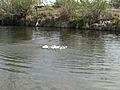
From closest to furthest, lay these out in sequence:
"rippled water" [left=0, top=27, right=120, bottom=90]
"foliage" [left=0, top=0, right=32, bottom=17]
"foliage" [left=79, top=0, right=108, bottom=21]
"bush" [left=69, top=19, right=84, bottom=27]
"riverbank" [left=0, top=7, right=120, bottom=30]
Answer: "rippled water" [left=0, top=27, right=120, bottom=90] < "riverbank" [left=0, top=7, right=120, bottom=30] < "foliage" [left=79, top=0, right=108, bottom=21] < "bush" [left=69, top=19, right=84, bottom=27] < "foliage" [left=0, top=0, right=32, bottom=17]

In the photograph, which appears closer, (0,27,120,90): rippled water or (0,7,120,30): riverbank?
(0,27,120,90): rippled water

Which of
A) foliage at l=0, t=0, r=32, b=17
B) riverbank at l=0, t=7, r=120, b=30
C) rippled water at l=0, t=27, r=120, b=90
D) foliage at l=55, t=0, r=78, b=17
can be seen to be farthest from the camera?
foliage at l=0, t=0, r=32, b=17

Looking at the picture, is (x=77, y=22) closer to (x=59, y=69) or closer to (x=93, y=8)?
(x=93, y=8)

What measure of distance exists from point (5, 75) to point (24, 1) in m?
65.9

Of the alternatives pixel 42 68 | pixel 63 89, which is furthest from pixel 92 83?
pixel 42 68

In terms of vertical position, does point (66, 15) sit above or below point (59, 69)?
above

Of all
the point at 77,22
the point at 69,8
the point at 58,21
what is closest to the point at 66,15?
the point at 69,8

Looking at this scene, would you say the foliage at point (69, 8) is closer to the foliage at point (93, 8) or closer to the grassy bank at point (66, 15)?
the grassy bank at point (66, 15)

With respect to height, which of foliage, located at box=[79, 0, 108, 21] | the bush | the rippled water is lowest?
the rippled water

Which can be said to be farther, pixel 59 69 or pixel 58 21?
pixel 58 21

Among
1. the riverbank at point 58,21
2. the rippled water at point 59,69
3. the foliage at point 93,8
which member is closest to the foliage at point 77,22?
the riverbank at point 58,21

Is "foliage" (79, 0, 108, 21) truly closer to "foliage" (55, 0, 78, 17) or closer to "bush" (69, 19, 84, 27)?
"bush" (69, 19, 84, 27)

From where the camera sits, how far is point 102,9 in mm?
76688

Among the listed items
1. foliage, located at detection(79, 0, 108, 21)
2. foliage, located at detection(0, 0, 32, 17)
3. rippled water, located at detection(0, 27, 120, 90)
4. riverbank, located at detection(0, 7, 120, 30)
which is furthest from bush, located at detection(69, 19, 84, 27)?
rippled water, located at detection(0, 27, 120, 90)
